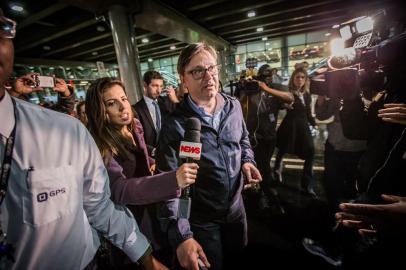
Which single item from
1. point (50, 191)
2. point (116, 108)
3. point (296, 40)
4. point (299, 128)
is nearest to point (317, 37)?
point (296, 40)

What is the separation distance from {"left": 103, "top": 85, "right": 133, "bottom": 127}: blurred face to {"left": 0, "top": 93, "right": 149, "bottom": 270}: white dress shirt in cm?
80

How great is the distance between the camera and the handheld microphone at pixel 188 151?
1.33 meters

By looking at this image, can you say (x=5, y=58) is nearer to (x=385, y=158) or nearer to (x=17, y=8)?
(x=385, y=158)

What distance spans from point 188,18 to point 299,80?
6.69 meters

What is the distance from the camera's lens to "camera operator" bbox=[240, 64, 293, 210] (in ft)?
11.1

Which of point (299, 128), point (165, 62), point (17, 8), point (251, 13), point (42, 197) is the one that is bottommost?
point (299, 128)

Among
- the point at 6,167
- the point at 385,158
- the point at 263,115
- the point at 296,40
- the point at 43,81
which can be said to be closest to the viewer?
the point at 6,167

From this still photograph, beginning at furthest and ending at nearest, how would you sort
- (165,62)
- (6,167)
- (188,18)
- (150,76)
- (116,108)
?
(165,62) < (188,18) < (150,76) < (116,108) < (6,167)

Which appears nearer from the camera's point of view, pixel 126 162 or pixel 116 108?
pixel 126 162

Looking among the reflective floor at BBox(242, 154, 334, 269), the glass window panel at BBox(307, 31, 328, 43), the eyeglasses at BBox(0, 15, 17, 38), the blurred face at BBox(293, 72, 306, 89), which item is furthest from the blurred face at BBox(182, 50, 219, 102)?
the glass window panel at BBox(307, 31, 328, 43)

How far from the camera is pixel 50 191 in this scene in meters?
0.91

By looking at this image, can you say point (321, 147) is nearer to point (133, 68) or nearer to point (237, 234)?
point (237, 234)

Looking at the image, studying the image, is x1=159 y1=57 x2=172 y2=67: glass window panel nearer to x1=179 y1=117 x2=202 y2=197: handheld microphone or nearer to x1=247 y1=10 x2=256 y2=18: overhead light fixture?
x1=247 y1=10 x2=256 y2=18: overhead light fixture

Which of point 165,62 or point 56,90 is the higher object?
point 165,62
